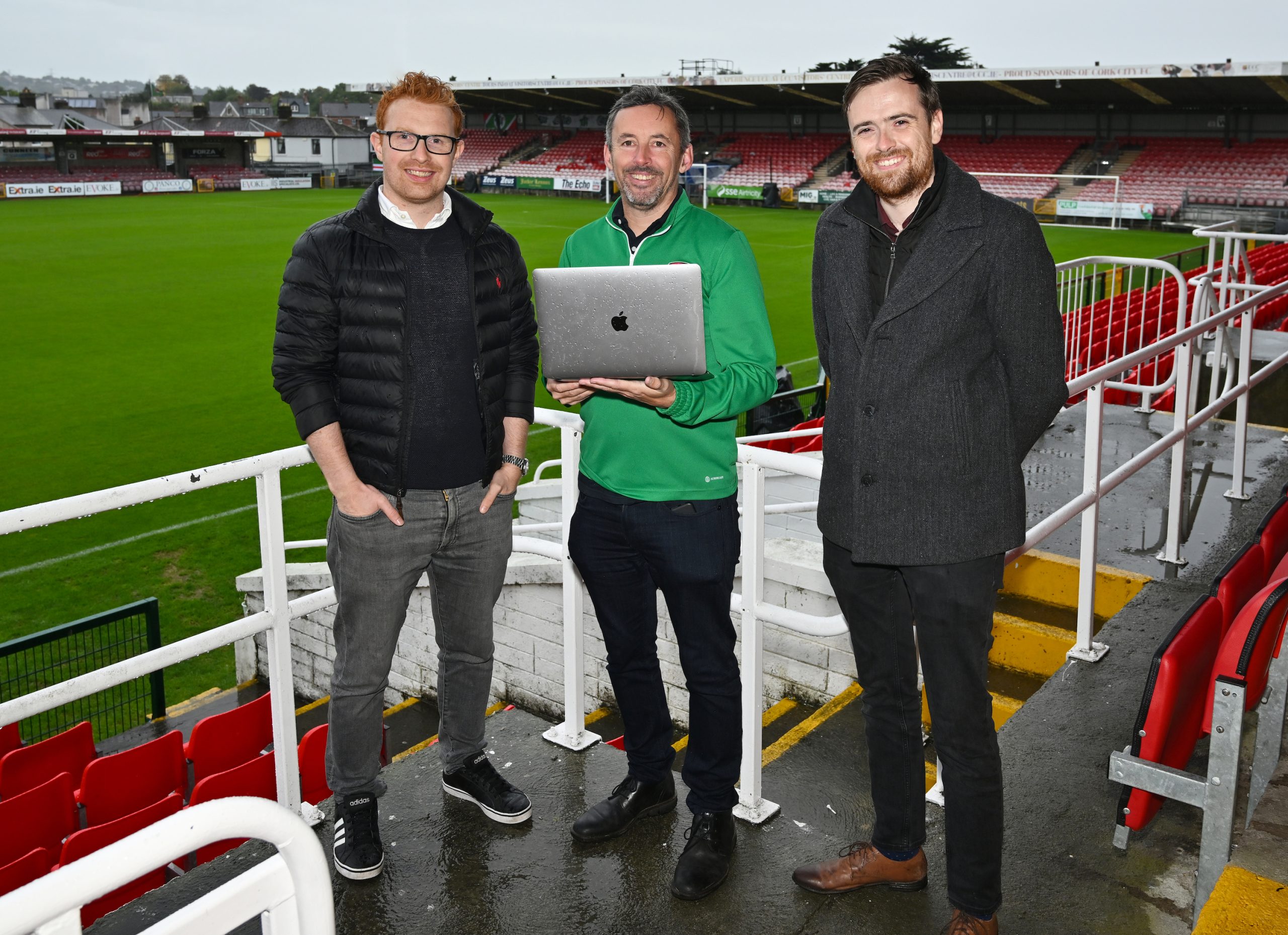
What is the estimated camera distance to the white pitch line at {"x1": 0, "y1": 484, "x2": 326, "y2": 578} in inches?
341

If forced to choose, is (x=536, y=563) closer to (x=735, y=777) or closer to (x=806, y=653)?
(x=806, y=653)

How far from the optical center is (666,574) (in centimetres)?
261

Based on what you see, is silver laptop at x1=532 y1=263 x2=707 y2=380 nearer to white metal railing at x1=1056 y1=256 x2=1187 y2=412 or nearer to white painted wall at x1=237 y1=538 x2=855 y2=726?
white painted wall at x1=237 y1=538 x2=855 y2=726

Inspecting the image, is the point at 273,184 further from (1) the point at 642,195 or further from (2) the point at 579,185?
(1) the point at 642,195

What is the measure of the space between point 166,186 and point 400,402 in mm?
52214

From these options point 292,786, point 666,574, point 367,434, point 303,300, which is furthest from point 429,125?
point 292,786

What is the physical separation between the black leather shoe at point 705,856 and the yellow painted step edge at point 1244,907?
3.30ft

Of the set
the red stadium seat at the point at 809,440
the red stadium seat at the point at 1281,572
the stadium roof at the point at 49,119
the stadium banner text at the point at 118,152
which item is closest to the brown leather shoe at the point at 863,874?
the red stadium seat at the point at 1281,572

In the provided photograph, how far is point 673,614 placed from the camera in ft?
8.76

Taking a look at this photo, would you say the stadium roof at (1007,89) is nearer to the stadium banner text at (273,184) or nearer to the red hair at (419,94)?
the stadium banner text at (273,184)

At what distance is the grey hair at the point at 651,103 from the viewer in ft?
8.36

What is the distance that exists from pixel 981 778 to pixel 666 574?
830mm

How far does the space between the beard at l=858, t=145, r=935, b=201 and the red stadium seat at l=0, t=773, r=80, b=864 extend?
3.53 m

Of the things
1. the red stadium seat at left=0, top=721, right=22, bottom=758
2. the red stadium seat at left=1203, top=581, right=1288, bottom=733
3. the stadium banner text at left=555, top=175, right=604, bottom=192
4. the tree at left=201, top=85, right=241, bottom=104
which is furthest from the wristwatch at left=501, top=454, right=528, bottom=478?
the tree at left=201, top=85, right=241, bottom=104
